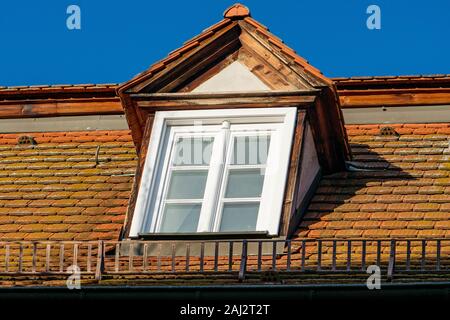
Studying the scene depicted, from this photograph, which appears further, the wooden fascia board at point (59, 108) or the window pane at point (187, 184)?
the wooden fascia board at point (59, 108)

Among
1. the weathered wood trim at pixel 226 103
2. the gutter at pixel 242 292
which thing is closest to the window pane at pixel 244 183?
the weathered wood trim at pixel 226 103

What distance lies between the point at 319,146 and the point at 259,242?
98.7 inches

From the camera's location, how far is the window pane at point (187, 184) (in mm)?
18172

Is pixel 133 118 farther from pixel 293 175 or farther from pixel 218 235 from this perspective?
pixel 218 235

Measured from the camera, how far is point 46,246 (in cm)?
1794

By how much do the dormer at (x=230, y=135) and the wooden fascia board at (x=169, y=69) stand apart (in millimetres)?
10

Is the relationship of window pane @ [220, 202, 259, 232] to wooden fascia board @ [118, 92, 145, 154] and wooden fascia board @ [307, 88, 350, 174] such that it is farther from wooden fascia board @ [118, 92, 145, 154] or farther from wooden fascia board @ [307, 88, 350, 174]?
wooden fascia board @ [118, 92, 145, 154]

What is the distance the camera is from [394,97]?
2116cm

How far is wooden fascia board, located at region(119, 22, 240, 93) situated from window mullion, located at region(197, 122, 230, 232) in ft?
2.79

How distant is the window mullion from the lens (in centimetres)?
1772

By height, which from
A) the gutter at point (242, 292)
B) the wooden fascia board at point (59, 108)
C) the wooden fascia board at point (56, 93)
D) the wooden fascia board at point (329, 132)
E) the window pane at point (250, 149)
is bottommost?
the gutter at point (242, 292)

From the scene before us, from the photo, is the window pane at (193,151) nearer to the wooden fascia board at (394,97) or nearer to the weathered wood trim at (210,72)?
the weathered wood trim at (210,72)

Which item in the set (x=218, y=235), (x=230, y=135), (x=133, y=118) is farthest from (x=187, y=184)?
(x=133, y=118)
